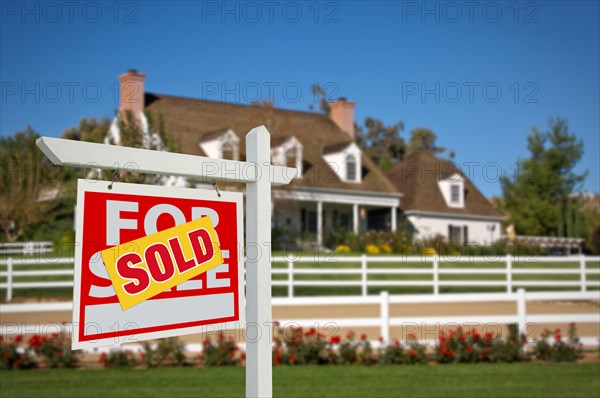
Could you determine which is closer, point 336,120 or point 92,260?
point 92,260

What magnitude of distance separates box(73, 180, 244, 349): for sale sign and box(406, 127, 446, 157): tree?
71.2 metres

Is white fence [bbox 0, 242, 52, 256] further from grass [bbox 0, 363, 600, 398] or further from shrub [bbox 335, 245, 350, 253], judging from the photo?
grass [bbox 0, 363, 600, 398]

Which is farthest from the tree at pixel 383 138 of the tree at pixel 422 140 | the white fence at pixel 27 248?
the white fence at pixel 27 248

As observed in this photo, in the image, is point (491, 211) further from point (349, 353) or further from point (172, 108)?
point (349, 353)

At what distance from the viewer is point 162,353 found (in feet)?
31.7

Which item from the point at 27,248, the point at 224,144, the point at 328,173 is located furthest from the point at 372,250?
the point at 27,248

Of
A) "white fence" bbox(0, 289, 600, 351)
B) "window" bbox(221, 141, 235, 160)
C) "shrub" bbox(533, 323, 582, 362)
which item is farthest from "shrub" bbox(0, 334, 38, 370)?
"window" bbox(221, 141, 235, 160)

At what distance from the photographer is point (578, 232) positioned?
43.3 metres

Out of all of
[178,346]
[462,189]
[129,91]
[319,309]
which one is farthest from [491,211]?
[178,346]

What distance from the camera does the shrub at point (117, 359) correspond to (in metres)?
9.60

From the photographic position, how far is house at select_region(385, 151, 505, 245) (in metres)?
36.7

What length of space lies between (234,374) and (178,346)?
1169mm

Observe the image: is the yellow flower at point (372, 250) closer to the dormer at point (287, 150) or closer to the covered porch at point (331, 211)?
the covered porch at point (331, 211)

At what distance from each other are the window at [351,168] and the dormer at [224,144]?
7196 millimetres
